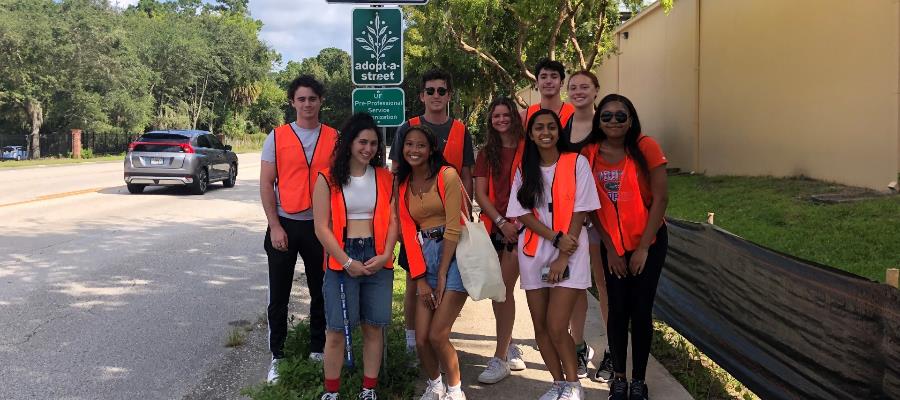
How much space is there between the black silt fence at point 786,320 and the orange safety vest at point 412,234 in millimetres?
1773

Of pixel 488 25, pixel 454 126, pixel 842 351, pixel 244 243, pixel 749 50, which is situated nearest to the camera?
pixel 842 351

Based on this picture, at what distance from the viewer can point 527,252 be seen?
364cm

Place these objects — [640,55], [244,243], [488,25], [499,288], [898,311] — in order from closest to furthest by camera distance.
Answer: [898,311]
[499,288]
[244,243]
[488,25]
[640,55]

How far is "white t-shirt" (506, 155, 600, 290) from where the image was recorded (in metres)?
3.53

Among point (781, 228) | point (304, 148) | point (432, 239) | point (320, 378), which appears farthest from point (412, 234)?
point (781, 228)

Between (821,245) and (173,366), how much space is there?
6711 mm

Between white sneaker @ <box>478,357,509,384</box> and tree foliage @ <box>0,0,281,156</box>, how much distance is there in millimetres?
37304

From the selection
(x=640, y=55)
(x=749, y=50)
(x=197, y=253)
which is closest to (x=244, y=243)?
(x=197, y=253)

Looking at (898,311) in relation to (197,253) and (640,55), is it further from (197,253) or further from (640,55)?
(640,55)

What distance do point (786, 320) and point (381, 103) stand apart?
2.79m

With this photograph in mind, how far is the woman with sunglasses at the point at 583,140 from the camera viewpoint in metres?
3.91

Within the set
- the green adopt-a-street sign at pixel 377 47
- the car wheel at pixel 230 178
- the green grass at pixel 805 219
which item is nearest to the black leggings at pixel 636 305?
the green adopt-a-street sign at pixel 377 47

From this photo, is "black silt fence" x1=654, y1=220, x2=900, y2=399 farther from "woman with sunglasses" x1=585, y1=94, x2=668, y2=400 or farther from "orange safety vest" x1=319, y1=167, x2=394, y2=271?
"orange safety vest" x1=319, y1=167, x2=394, y2=271

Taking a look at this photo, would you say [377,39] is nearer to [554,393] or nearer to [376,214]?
[376,214]
